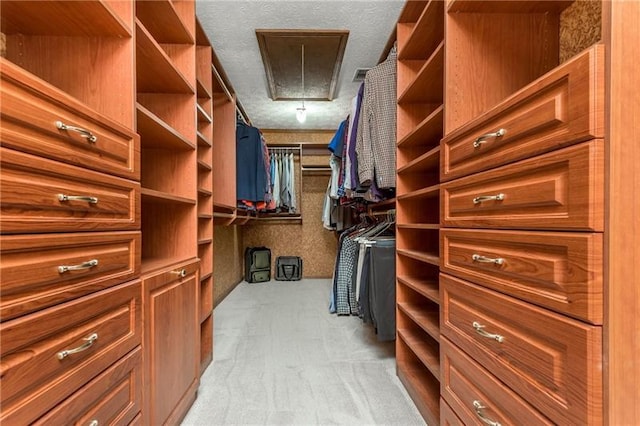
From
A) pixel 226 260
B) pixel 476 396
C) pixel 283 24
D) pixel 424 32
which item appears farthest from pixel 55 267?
pixel 226 260

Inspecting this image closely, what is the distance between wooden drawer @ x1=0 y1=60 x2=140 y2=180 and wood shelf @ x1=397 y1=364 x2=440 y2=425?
151cm

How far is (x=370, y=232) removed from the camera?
232 cm

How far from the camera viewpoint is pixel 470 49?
113cm

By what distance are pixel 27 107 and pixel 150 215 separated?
1.08 meters

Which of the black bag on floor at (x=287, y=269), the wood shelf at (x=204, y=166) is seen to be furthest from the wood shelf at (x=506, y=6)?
the black bag on floor at (x=287, y=269)

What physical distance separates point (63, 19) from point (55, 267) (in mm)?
781

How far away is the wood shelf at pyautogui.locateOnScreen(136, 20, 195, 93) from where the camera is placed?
1.12m

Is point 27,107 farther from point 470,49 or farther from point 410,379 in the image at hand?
point 410,379

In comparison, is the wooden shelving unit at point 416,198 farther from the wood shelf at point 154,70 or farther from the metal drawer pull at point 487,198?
the wood shelf at point 154,70

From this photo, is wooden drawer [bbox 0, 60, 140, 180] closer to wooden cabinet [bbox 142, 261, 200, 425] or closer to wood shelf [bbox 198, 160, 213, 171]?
wooden cabinet [bbox 142, 261, 200, 425]

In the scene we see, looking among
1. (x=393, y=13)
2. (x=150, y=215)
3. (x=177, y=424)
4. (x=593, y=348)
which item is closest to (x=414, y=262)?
(x=593, y=348)

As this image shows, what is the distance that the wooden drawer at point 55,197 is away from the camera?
55 centimetres

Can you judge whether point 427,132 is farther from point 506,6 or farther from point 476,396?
point 476,396

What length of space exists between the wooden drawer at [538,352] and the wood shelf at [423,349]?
1.38 feet
